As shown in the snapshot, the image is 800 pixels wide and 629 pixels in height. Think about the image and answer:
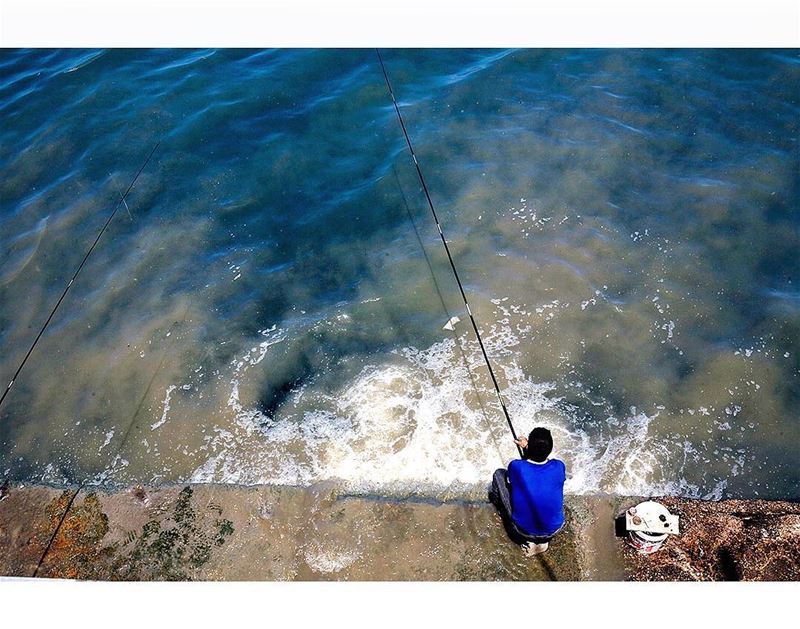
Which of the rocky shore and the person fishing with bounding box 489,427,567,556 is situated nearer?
the person fishing with bounding box 489,427,567,556

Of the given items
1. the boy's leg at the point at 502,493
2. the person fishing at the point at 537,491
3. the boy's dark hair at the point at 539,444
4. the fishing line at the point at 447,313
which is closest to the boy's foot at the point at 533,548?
the person fishing at the point at 537,491

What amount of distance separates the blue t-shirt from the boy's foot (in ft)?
0.79

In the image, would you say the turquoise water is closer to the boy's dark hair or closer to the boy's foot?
the boy's foot

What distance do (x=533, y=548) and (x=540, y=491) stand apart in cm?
59

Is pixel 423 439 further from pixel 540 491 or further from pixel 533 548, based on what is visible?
pixel 540 491

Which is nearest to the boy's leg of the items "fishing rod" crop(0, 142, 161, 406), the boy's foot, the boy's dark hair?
the boy's foot

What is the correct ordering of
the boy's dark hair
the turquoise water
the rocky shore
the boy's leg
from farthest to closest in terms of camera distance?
the turquoise water < the boy's leg < the rocky shore < the boy's dark hair

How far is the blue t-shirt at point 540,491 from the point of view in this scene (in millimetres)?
3477

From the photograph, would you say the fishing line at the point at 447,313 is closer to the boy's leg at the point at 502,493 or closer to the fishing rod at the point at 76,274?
the boy's leg at the point at 502,493

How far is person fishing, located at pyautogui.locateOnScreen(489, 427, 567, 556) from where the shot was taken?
136 inches

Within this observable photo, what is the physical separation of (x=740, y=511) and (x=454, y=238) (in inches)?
153

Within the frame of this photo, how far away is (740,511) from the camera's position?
4.05 meters

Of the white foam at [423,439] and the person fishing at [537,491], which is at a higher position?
the person fishing at [537,491]

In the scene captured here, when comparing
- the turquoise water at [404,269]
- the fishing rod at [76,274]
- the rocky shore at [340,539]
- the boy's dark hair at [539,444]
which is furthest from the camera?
the fishing rod at [76,274]
